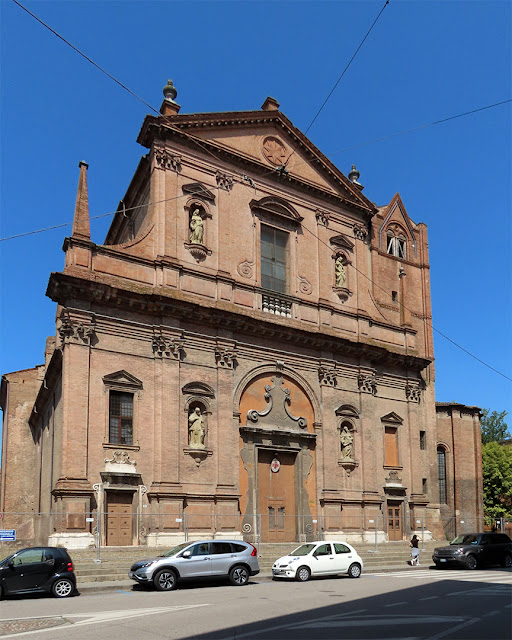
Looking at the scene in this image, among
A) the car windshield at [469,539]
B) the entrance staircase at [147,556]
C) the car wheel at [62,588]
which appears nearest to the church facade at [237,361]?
the entrance staircase at [147,556]

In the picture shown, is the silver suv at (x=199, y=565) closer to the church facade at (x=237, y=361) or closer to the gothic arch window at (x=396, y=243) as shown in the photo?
the church facade at (x=237, y=361)

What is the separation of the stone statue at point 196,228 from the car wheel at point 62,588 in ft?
49.0

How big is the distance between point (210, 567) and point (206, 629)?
8.27 meters

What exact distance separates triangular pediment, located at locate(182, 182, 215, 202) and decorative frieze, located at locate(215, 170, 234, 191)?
2.54 feet

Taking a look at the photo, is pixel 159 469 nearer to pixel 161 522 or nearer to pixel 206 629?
pixel 161 522

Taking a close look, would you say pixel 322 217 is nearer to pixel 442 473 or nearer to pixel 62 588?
pixel 442 473

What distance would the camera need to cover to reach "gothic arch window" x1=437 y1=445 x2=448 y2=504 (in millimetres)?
37438

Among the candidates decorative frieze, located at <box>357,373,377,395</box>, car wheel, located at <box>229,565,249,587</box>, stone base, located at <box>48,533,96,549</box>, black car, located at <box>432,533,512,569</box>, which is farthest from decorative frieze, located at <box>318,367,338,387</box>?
car wheel, located at <box>229,565,249,587</box>

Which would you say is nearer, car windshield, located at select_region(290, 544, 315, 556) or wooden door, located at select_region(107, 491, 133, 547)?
car windshield, located at select_region(290, 544, 315, 556)

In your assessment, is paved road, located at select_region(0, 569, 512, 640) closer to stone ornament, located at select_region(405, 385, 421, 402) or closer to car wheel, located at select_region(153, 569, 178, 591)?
car wheel, located at select_region(153, 569, 178, 591)

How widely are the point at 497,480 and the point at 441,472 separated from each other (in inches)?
649

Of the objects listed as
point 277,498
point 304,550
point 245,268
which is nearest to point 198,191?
point 245,268

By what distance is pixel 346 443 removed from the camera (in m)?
30.9

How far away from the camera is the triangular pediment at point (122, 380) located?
25.2 m
